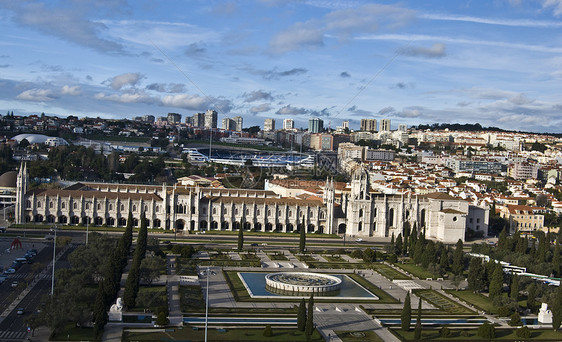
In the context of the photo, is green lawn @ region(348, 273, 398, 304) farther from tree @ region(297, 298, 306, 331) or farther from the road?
the road

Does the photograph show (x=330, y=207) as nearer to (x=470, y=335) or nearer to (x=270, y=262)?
(x=270, y=262)

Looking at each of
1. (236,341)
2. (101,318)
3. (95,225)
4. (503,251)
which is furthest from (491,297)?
(95,225)

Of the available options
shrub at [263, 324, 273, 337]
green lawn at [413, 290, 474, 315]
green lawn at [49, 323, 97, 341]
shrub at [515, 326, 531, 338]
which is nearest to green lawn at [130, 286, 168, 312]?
green lawn at [49, 323, 97, 341]

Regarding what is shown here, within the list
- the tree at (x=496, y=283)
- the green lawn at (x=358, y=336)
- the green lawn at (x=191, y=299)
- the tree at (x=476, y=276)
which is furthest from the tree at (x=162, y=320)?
the tree at (x=476, y=276)

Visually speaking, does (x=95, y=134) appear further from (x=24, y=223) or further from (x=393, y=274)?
(x=393, y=274)

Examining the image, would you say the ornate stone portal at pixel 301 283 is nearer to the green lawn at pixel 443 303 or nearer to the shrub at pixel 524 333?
the green lawn at pixel 443 303

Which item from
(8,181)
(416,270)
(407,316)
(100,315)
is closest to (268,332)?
(407,316)

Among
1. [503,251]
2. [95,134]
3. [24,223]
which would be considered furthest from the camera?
[95,134]
